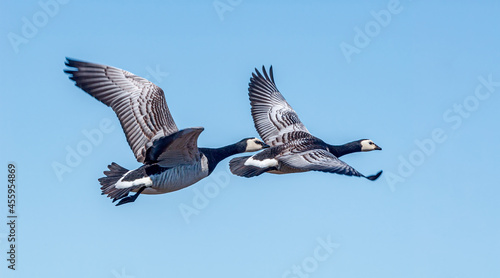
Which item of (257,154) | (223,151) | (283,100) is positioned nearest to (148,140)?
(223,151)

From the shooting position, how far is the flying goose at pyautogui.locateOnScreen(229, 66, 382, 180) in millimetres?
11742

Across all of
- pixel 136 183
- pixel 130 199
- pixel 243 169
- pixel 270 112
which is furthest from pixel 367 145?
pixel 130 199

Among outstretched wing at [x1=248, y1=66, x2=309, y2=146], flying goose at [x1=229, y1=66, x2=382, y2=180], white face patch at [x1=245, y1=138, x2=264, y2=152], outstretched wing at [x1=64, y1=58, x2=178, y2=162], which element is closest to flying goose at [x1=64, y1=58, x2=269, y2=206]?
outstretched wing at [x1=64, y1=58, x2=178, y2=162]

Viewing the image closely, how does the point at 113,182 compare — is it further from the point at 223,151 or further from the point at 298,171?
the point at 298,171

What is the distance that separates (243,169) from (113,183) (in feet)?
6.88

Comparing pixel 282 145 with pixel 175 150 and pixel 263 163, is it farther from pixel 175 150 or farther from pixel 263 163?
pixel 175 150

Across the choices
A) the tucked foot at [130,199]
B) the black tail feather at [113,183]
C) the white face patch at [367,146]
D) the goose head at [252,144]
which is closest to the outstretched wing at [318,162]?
the goose head at [252,144]

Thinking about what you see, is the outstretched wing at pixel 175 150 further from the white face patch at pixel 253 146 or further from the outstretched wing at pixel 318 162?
the white face patch at pixel 253 146

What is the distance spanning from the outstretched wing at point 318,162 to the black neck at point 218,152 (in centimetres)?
76

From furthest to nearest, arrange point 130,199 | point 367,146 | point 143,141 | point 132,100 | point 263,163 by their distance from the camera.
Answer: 1. point 367,146
2. point 263,163
3. point 132,100
4. point 143,141
5. point 130,199

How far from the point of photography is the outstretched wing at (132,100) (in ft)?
36.3

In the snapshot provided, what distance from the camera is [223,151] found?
11.9 m

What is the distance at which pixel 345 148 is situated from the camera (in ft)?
46.1

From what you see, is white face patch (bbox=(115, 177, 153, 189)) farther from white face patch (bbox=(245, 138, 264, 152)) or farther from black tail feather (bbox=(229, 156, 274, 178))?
white face patch (bbox=(245, 138, 264, 152))
